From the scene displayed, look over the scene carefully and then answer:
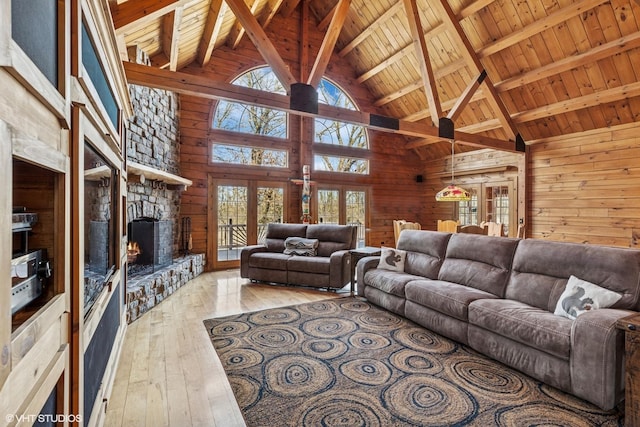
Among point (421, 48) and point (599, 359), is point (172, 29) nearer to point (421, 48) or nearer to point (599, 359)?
point (421, 48)

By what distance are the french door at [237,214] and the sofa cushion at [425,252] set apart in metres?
3.50

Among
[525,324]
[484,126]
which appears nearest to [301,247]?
[525,324]

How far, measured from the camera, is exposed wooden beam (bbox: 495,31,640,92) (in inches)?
164

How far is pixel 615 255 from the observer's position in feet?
7.30

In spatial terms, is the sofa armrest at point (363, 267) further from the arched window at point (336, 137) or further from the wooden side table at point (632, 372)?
the arched window at point (336, 137)

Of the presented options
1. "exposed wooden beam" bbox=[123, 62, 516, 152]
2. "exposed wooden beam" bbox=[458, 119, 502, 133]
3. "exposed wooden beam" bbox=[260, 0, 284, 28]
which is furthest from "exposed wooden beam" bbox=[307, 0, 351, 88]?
"exposed wooden beam" bbox=[458, 119, 502, 133]

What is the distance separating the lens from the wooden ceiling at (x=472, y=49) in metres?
4.10

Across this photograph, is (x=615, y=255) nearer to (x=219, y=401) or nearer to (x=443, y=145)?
(x=219, y=401)

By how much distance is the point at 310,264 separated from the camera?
4.57 metres

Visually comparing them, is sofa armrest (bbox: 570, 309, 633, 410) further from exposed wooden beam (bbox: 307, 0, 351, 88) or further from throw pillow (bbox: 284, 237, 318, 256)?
exposed wooden beam (bbox: 307, 0, 351, 88)

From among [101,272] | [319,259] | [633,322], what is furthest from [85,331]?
[319,259]

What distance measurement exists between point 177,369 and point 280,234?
313cm

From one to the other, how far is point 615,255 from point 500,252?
0.86 m

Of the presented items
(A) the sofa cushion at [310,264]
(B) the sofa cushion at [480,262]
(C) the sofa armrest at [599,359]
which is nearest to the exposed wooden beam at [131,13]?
(A) the sofa cushion at [310,264]
